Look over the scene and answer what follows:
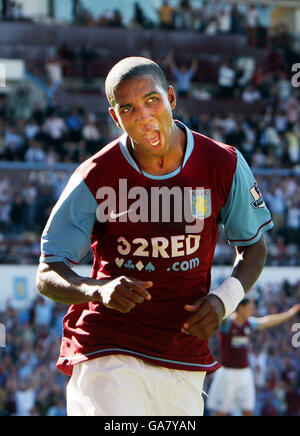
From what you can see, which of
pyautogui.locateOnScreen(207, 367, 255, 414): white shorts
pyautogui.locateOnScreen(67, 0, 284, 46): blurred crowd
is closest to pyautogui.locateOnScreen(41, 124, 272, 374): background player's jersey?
pyautogui.locateOnScreen(207, 367, 255, 414): white shorts

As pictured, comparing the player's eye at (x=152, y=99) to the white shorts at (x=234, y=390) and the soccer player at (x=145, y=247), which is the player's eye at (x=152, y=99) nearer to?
the soccer player at (x=145, y=247)

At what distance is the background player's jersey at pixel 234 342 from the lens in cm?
1062

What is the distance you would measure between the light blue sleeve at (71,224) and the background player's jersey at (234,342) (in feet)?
23.3

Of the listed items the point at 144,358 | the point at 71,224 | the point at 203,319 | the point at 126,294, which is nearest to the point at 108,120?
the point at 71,224

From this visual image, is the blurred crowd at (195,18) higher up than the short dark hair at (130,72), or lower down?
higher up

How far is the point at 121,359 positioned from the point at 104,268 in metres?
0.43

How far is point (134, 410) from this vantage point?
11.8 feet

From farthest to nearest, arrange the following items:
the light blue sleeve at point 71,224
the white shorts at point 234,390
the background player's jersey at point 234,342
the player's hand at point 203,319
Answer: the white shorts at point 234,390, the background player's jersey at point 234,342, the light blue sleeve at point 71,224, the player's hand at point 203,319

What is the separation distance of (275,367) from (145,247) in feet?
33.5

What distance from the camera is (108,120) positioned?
19.5 metres

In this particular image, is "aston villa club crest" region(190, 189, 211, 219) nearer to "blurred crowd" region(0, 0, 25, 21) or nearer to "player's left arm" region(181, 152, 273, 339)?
"player's left arm" region(181, 152, 273, 339)

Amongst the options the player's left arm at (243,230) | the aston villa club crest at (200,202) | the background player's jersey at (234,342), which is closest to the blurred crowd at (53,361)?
the background player's jersey at (234,342)

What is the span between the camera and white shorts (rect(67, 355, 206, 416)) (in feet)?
11.7

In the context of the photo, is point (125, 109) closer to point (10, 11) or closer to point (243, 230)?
point (243, 230)
